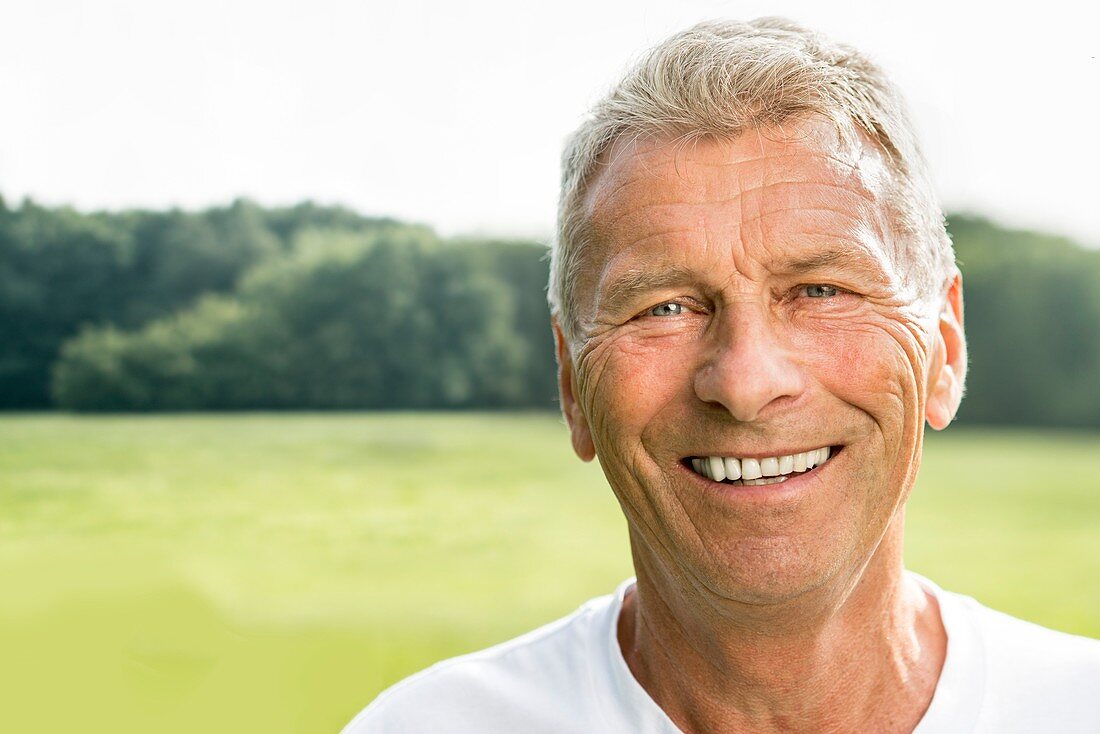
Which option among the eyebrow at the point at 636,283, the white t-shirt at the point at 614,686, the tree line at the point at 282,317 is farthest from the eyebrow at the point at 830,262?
the tree line at the point at 282,317

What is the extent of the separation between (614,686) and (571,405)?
46 cm

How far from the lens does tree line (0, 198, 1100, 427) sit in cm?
742

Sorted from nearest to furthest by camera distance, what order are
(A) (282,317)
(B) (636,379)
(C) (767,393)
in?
(C) (767,393)
(B) (636,379)
(A) (282,317)

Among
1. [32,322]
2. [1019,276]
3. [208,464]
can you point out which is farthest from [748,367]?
[1019,276]

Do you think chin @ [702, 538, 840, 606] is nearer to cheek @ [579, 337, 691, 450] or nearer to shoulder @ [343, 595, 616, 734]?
cheek @ [579, 337, 691, 450]

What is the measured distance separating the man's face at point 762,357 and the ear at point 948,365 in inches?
4.4

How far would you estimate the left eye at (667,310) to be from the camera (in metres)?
1.32

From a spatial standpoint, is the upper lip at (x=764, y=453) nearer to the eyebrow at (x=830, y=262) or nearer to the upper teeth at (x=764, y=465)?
the upper teeth at (x=764, y=465)

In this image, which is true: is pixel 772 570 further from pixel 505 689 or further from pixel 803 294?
pixel 505 689

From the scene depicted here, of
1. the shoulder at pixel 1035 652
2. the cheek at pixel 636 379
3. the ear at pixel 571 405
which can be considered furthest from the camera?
the ear at pixel 571 405

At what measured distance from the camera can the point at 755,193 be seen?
1271 mm

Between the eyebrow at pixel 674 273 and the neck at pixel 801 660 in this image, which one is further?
the neck at pixel 801 660

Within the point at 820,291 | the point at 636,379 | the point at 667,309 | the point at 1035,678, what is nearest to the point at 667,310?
the point at 667,309

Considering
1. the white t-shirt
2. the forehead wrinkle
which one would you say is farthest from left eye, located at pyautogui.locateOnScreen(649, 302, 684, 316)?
the white t-shirt
